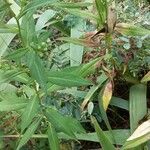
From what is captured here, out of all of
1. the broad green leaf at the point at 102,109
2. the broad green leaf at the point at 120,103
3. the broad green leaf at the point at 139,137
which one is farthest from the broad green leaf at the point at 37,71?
the broad green leaf at the point at 120,103

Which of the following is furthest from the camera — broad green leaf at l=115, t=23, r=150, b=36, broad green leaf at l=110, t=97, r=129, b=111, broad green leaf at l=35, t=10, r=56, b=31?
broad green leaf at l=35, t=10, r=56, b=31

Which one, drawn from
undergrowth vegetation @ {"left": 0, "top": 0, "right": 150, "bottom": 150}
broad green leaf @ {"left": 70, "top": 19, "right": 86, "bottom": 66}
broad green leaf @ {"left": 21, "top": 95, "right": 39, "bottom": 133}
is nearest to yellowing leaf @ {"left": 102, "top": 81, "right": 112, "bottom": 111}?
undergrowth vegetation @ {"left": 0, "top": 0, "right": 150, "bottom": 150}

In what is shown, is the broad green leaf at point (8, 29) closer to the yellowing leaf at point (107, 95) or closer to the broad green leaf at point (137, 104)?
the yellowing leaf at point (107, 95)

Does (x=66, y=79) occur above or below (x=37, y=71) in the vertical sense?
below

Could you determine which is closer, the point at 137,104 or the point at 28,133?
the point at 28,133

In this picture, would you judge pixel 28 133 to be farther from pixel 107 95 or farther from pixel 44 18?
pixel 44 18

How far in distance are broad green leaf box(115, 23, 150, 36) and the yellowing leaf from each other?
201mm

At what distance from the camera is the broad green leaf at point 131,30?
1659mm

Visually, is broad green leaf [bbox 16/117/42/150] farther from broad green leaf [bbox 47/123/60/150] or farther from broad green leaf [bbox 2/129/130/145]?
broad green leaf [bbox 2/129/130/145]

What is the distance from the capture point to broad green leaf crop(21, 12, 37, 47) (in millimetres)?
1322

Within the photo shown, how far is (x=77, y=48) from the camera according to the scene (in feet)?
6.30

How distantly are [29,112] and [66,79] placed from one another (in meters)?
0.15

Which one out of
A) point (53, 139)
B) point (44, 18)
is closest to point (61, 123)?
point (53, 139)

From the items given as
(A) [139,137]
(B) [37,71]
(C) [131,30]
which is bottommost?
(A) [139,137]
